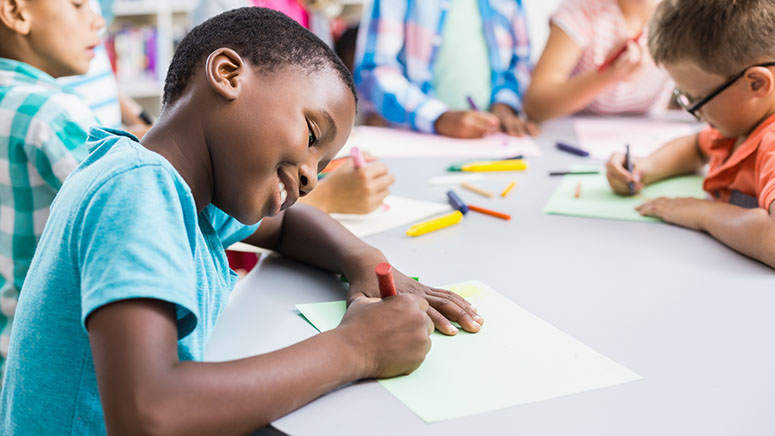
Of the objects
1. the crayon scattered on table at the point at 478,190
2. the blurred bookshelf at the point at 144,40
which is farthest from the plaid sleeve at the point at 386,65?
the blurred bookshelf at the point at 144,40

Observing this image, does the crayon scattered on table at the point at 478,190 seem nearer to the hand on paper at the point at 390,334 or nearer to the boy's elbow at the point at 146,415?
the hand on paper at the point at 390,334

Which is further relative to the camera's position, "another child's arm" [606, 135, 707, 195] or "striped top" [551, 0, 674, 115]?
"striped top" [551, 0, 674, 115]

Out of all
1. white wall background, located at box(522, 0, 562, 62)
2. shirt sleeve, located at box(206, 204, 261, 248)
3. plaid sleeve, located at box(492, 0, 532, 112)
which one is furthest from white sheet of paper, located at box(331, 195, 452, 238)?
white wall background, located at box(522, 0, 562, 62)

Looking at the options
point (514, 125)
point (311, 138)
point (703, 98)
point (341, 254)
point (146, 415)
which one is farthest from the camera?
point (514, 125)

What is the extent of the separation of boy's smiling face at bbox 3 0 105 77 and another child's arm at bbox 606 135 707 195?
36.5 inches

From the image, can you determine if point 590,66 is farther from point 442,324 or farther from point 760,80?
point 442,324

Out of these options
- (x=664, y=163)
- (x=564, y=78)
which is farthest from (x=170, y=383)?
(x=564, y=78)

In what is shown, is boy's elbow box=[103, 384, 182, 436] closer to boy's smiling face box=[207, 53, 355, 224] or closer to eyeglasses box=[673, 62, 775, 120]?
boy's smiling face box=[207, 53, 355, 224]

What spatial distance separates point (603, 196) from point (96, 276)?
0.85 m

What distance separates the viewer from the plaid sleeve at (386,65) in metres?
1.63

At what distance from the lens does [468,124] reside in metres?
1.49

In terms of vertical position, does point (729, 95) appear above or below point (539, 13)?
above

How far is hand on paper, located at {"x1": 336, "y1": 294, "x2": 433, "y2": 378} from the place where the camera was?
1.63ft

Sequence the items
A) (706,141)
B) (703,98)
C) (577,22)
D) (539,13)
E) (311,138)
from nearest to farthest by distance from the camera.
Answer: (311,138), (703,98), (706,141), (577,22), (539,13)
